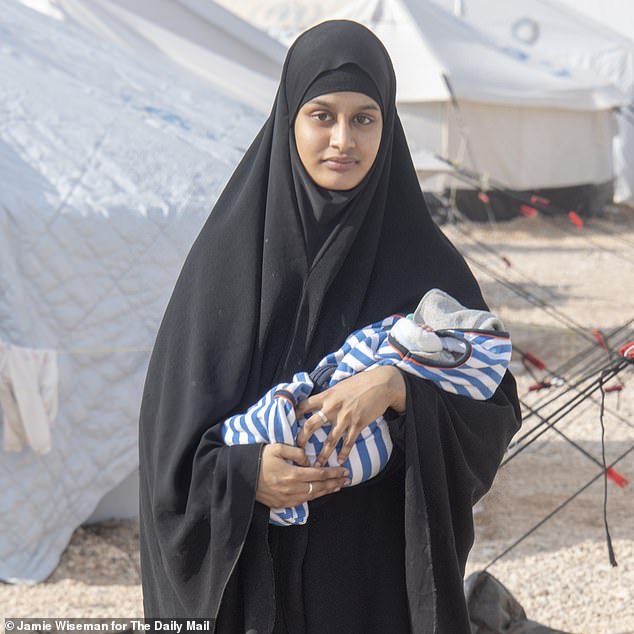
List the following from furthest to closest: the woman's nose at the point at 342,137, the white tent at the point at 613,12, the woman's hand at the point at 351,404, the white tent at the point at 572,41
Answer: the white tent at the point at 613,12
the white tent at the point at 572,41
the woman's nose at the point at 342,137
the woman's hand at the point at 351,404

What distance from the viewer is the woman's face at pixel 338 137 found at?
5.85 feet

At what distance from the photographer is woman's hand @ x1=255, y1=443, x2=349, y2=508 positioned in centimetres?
167

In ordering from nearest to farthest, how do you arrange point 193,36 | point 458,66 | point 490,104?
point 193,36
point 458,66
point 490,104

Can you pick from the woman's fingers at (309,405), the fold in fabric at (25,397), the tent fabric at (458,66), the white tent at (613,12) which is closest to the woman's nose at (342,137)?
the woman's fingers at (309,405)

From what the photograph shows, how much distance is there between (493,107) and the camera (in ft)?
41.6

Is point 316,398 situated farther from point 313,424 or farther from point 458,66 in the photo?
point 458,66

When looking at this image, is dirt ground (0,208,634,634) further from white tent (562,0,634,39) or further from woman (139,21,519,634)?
white tent (562,0,634,39)

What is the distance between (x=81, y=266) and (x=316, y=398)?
95.4 inches

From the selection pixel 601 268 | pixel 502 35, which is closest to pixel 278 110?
pixel 601 268

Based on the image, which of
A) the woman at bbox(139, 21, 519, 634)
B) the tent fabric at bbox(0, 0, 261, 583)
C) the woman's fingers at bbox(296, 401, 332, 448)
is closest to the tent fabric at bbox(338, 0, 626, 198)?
the tent fabric at bbox(0, 0, 261, 583)

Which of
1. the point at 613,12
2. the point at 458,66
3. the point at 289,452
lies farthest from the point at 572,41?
the point at 289,452

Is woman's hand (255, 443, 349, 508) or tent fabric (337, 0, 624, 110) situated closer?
woman's hand (255, 443, 349, 508)

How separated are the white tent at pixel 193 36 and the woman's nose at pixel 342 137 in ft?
14.4

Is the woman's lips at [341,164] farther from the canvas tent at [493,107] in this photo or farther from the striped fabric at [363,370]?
the canvas tent at [493,107]
